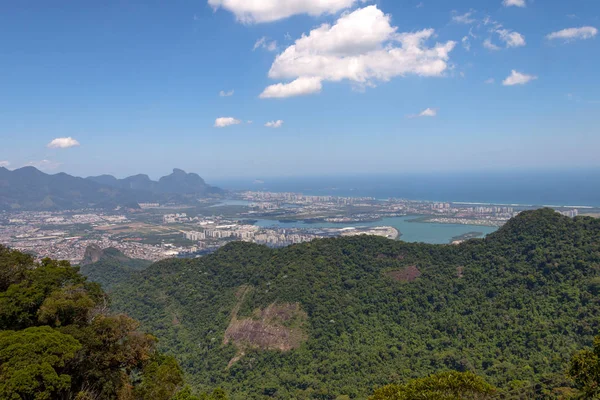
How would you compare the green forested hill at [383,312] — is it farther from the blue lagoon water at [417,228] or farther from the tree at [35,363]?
the blue lagoon water at [417,228]

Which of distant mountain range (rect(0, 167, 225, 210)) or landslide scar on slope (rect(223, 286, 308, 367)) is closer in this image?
landslide scar on slope (rect(223, 286, 308, 367))

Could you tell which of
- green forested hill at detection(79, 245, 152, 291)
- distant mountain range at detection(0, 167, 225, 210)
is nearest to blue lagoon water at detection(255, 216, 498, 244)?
green forested hill at detection(79, 245, 152, 291)

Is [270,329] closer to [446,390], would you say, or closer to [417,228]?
[446,390]

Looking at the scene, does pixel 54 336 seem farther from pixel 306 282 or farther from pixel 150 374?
pixel 306 282

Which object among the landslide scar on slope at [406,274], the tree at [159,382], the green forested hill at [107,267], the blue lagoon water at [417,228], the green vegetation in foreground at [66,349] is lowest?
the green forested hill at [107,267]

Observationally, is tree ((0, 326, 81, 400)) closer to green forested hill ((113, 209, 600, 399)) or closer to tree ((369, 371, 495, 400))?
tree ((369, 371, 495, 400))

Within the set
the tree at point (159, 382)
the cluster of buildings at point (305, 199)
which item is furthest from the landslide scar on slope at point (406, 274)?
the cluster of buildings at point (305, 199)
